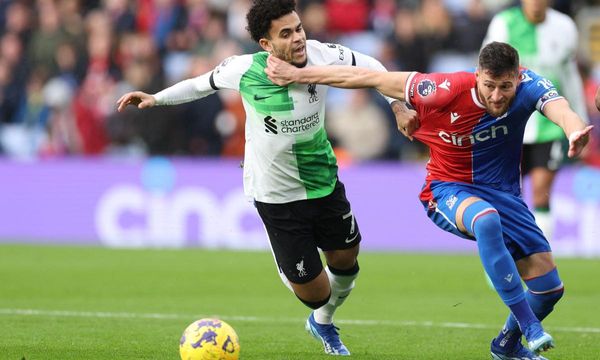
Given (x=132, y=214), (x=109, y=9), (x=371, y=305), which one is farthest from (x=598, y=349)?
(x=109, y=9)

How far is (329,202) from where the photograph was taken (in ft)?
28.5

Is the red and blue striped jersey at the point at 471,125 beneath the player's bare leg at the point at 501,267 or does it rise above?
above

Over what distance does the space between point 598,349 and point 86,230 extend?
1108cm

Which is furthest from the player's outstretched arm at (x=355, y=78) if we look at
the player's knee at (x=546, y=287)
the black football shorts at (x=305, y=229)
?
the player's knee at (x=546, y=287)

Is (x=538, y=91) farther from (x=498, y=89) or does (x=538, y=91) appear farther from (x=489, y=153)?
(x=489, y=153)

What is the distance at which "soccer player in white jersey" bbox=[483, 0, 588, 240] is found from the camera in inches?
482

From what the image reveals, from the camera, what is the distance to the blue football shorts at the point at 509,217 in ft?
25.8

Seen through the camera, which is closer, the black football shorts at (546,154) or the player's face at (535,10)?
the player's face at (535,10)

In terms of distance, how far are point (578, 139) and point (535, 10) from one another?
18.2 feet

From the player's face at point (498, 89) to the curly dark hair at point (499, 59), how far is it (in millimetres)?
32

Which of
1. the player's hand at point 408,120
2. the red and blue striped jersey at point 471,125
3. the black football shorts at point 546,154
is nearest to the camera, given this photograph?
the red and blue striped jersey at point 471,125

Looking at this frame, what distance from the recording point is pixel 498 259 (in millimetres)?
7391

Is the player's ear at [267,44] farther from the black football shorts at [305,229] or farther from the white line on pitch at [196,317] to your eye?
the white line on pitch at [196,317]

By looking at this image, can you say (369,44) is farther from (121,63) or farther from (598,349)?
(598,349)
